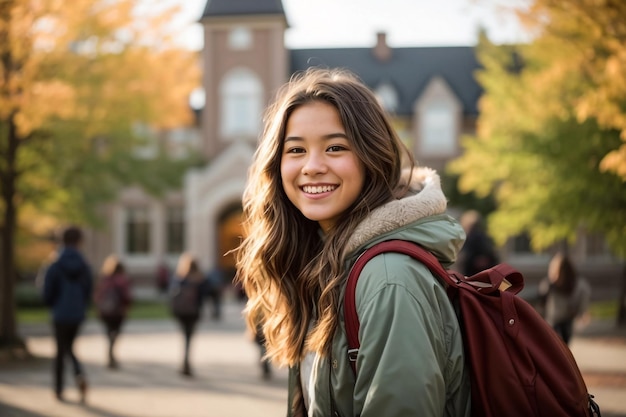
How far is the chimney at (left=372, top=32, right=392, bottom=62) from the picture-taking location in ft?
124

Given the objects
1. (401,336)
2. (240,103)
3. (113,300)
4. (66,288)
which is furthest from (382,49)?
(401,336)

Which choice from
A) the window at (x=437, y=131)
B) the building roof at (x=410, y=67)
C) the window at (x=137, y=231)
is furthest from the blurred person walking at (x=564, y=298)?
the window at (x=137, y=231)

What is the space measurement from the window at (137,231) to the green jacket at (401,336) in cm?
3401

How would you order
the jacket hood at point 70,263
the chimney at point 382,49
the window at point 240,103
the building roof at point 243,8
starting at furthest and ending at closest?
the chimney at point 382,49 → the window at point 240,103 → the building roof at point 243,8 → the jacket hood at point 70,263

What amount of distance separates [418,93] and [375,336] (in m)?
34.8

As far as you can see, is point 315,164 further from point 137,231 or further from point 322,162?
point 137,231

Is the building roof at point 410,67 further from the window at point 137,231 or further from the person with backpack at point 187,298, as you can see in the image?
the person with backpack at point 187,298

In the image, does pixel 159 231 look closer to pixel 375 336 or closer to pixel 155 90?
pixel 155 90

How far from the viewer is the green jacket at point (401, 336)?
172 centimetres

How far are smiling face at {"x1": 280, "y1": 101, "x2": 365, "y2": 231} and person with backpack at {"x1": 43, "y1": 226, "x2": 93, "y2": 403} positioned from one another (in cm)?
750

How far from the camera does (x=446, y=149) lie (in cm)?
3491

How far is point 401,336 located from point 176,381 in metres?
9.14

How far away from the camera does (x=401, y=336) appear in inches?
68.3

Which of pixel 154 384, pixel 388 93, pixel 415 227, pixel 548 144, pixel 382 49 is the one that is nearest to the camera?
pixel 415 227
